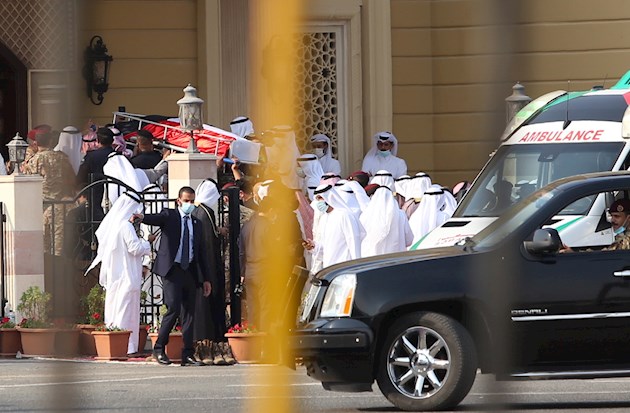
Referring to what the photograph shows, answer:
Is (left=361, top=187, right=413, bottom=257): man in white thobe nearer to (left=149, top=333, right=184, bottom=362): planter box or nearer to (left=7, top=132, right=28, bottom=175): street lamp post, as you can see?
(left=149, top=333, right=184, bottom=362): planter box

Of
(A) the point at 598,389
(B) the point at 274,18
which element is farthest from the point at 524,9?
(A) the point at 598,389

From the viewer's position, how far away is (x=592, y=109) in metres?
13.9

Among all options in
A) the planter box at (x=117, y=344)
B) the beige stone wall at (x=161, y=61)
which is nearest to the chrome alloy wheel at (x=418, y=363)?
the planter box at (x=117, y=344)

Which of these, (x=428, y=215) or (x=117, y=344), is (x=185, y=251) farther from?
(x=428, y=215)

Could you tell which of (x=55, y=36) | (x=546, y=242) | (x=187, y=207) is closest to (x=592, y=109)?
(x=187, y=207)

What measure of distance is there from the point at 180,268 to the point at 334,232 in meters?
1.58

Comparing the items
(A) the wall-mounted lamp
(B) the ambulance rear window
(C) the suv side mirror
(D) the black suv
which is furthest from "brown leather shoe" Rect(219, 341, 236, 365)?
(A) the wall-mounted lamp

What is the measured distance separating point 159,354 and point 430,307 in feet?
15.6

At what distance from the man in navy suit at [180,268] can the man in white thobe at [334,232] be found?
109cm

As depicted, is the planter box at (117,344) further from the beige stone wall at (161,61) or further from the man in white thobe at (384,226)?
the beige stone wall at (161,61)

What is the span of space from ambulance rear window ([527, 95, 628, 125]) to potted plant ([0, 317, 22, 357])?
4.97 metres

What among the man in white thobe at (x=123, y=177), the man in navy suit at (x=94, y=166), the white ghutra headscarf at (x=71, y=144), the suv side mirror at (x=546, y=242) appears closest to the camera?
the white ghutra headscarf at (x=71, y=144)

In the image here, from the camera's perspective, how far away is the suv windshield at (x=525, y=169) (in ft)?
7.18

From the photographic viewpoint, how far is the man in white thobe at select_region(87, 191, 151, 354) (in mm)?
14875
